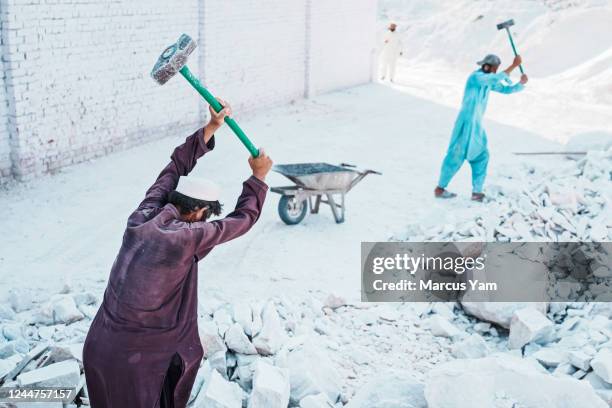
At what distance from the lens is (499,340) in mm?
5836

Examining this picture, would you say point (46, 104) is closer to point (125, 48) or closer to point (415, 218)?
point (125, 48)

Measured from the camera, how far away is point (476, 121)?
8445 millimetres

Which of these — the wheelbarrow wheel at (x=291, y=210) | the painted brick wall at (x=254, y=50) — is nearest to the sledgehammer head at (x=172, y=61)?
the wheelbarrow wheel at (x=291, y=210)

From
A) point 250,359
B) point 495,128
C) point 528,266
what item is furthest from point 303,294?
point 495,128

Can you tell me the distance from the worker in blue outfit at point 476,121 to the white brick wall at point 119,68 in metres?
4.62

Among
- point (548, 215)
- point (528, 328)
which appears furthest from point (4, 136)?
point (528, 328)

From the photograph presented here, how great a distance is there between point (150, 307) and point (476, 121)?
600 centimetres

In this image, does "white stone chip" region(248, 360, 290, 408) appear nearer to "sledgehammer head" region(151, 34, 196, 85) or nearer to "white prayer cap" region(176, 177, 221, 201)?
"white prayer cap" region(176, 177, 221, 201)

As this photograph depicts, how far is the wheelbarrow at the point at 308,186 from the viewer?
7.63m

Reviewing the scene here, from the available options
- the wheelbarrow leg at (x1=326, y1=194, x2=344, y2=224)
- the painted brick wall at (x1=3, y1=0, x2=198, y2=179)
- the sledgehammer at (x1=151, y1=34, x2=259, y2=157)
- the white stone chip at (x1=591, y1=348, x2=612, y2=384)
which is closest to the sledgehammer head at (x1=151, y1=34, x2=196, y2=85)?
the sledgehammer at (x1=151, y1=34, x2=259, y2=157)

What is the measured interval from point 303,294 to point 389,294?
0.83 m

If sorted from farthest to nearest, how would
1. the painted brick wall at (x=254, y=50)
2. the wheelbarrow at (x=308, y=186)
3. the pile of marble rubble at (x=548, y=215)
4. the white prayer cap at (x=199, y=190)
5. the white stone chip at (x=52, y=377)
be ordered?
the painted brick wall at (x=254, y=50) → the wheelbarrow at (x=308, y=186) → the pile of marble rubble at (x=548, y=215) → the white stone chip at (x=52, y=377) → the white prayer cap at (x=199, y=190)

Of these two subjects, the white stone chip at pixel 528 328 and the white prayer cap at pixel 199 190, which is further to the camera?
the white stone chip at pixel 528 328

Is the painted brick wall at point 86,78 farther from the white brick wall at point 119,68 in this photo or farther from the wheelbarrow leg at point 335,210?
the wheelbarrow leg at point 335,210
